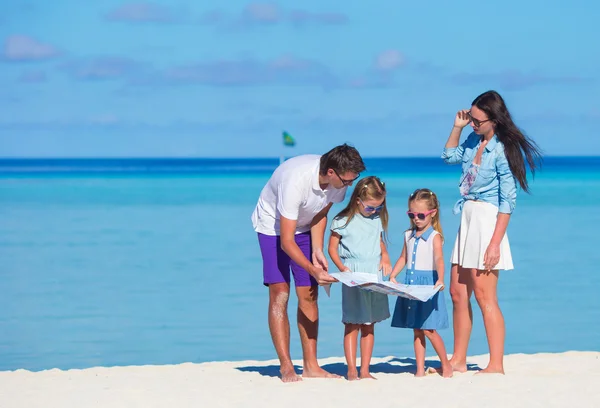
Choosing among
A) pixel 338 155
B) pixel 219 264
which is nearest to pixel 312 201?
pixel 338 155

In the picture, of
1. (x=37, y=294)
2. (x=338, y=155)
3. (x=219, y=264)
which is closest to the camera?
(x=338, y=155)

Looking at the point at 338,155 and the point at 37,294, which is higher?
the point at 338,155

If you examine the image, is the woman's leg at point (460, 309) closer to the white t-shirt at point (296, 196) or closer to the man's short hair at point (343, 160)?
the white t-shirt at point (296, 196)

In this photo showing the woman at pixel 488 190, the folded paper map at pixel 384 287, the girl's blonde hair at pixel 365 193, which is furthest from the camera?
the girl's blonde hair at pixel 365 193

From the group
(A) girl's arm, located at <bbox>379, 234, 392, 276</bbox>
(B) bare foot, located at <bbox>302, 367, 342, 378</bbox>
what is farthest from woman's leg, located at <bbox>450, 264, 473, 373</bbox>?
(B) bare foot, located at <bbox>302, 367, 342, 378</bbox>

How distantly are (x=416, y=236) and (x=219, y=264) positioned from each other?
754 centimetres

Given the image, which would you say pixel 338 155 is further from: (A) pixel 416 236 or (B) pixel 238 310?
(B) pixel 238 310

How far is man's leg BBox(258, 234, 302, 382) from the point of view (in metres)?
6.17

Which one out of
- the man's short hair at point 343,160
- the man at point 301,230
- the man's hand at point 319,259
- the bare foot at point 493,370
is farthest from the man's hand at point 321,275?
the bare foot at point 493,370

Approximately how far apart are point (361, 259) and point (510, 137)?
119cm

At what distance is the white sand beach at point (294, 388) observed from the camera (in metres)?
5.50

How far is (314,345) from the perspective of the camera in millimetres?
6395

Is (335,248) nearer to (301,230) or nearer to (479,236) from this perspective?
(301,230)

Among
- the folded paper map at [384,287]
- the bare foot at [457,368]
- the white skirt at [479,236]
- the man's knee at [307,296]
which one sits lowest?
the bare foot at [457,368]
